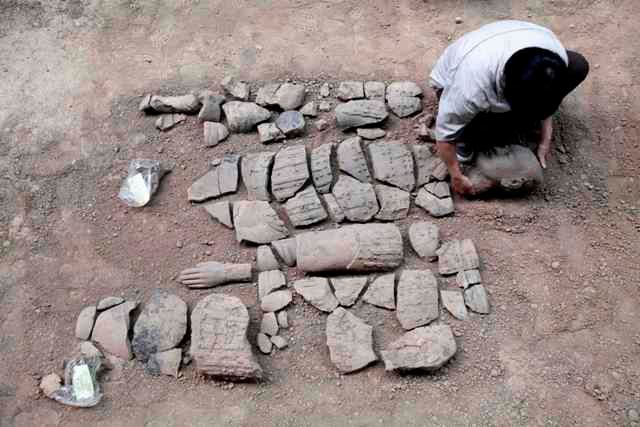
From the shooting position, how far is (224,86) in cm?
426

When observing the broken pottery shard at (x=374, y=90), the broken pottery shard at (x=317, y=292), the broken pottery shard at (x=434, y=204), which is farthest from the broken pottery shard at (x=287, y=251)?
the broken pottery shard at (x=374, y=90)

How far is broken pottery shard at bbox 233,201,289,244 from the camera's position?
3.55 metres

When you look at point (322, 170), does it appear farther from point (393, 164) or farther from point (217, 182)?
point (217, 182)

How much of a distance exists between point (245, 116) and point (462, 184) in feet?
5.09

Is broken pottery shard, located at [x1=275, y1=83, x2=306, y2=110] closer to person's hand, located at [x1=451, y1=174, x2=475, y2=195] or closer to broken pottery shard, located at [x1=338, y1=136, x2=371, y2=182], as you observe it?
broken pottery shard, located at [x1=338, y1=136, x2=371, y2=182]

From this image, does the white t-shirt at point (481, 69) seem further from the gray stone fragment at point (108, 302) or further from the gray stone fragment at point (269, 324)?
the gray stone fragment at point (108, 302)

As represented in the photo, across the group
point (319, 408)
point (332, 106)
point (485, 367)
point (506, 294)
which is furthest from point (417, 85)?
point (319, 408)

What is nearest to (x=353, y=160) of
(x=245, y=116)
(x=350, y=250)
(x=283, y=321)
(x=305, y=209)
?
(x=305, y=209)

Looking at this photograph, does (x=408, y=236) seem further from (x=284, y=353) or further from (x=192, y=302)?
(x=192, y=302)

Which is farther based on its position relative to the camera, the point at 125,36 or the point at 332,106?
the point at 125,36

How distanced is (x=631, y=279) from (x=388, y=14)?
2709 mm

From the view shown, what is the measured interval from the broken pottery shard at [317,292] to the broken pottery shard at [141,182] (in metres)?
1.22

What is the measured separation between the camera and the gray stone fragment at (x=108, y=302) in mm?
3389

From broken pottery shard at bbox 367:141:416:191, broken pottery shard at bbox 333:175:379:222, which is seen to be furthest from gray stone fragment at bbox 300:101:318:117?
broken pottery shard at bbox 333:175:379:222
